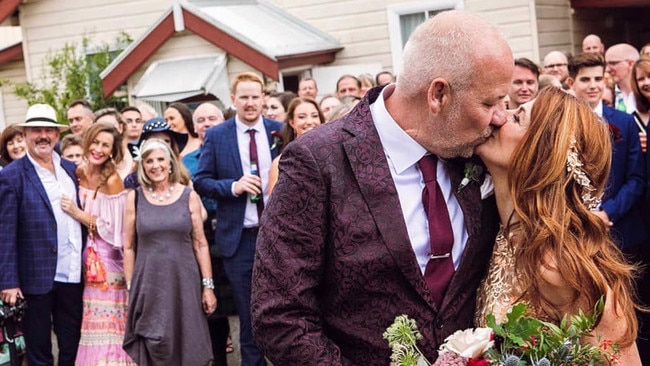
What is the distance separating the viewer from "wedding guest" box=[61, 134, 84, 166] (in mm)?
9734

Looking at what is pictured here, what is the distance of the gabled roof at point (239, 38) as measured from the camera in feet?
50.7

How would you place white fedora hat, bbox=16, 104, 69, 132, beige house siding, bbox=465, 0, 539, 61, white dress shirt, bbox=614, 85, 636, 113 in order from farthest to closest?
beige house siding, bbox=465, 0, 539, 61 → white dress shirt, bbox=614, 85, 636, 113 → white fedora hat, bbox=16, 104, 69, 132

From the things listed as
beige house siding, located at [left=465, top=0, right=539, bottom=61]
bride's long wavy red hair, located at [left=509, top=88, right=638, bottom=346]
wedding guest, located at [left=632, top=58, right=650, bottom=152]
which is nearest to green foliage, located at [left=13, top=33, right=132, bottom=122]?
beige house siding, located at [left=465, top=0, right=539, bottom=61]

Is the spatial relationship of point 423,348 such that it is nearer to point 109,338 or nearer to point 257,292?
point 257,292

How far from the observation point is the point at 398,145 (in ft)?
10.5

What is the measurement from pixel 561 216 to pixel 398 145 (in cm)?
54

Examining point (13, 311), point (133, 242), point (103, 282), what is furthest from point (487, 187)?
point (103, 282)

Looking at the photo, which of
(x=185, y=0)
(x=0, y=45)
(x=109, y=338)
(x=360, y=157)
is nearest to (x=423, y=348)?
(x=360, y=157)

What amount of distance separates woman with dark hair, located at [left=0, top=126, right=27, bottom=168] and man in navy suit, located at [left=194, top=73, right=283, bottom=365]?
2.67 m

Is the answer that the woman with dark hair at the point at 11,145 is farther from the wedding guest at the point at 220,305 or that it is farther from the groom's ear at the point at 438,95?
the groom's ear at the point at 438,95

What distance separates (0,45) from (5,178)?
1856 cm

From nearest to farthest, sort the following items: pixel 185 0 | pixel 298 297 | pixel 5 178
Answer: pixel 298 297, pixel 5 178, pixel 185 0

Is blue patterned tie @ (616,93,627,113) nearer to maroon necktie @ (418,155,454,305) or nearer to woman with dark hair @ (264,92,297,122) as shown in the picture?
woman with dark hair @ (264,92,297,122)

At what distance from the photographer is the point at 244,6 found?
57.4 ft
